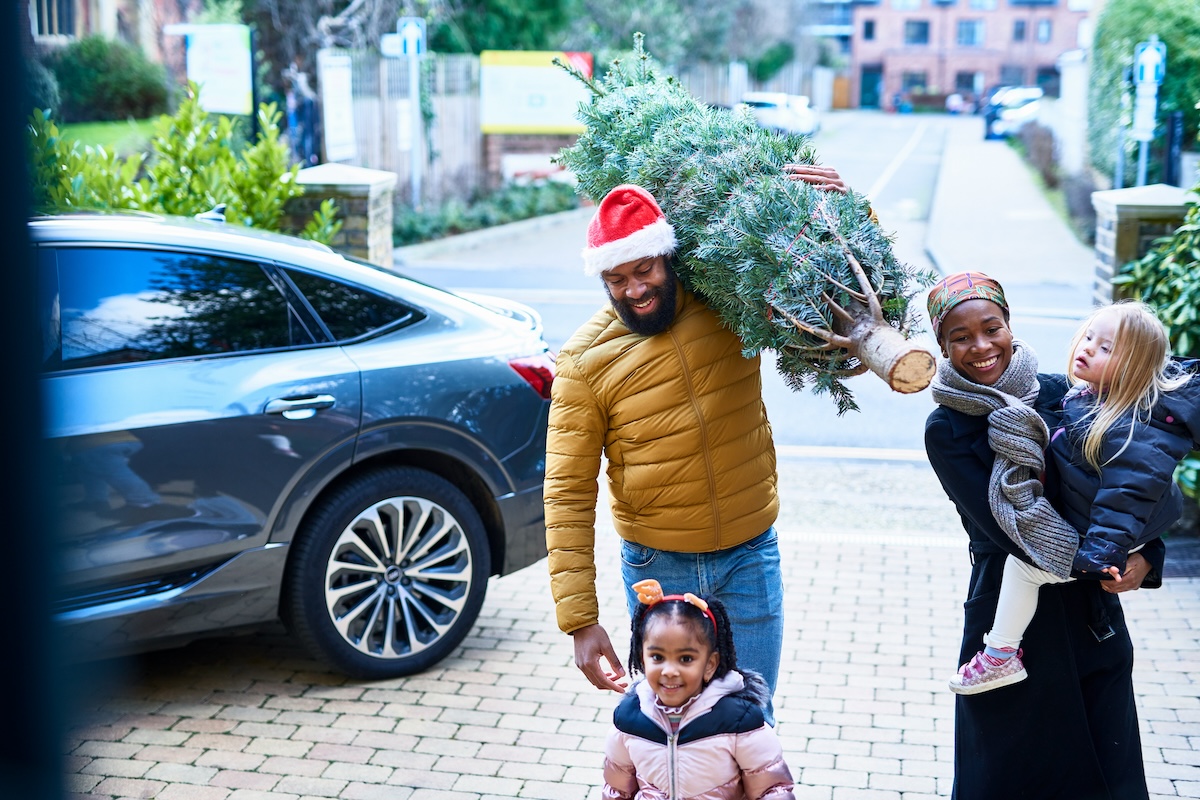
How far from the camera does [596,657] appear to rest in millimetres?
3172

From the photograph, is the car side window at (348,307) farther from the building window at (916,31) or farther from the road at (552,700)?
the building window at (916,31)

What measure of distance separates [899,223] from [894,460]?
1522 centimetres

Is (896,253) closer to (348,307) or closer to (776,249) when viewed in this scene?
(776,249)

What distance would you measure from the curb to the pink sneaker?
552 inches

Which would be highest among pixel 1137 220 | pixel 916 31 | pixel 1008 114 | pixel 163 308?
pixel 916 31

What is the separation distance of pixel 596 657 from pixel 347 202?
20.5ft

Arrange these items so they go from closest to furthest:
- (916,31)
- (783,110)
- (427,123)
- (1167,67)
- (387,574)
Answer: (387,574), (1167,67), (427,123), (783,110), (916,31)

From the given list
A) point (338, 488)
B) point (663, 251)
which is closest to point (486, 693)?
point (338, 488)

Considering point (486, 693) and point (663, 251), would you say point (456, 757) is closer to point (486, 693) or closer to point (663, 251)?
point (486, 693)

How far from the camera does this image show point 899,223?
23.0 m

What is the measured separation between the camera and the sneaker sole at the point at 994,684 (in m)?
3.11

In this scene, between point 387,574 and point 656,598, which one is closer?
point 656,598

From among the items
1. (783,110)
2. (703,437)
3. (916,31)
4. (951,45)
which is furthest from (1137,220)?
(916,31)

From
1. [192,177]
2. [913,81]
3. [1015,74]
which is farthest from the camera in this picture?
[913,81]
